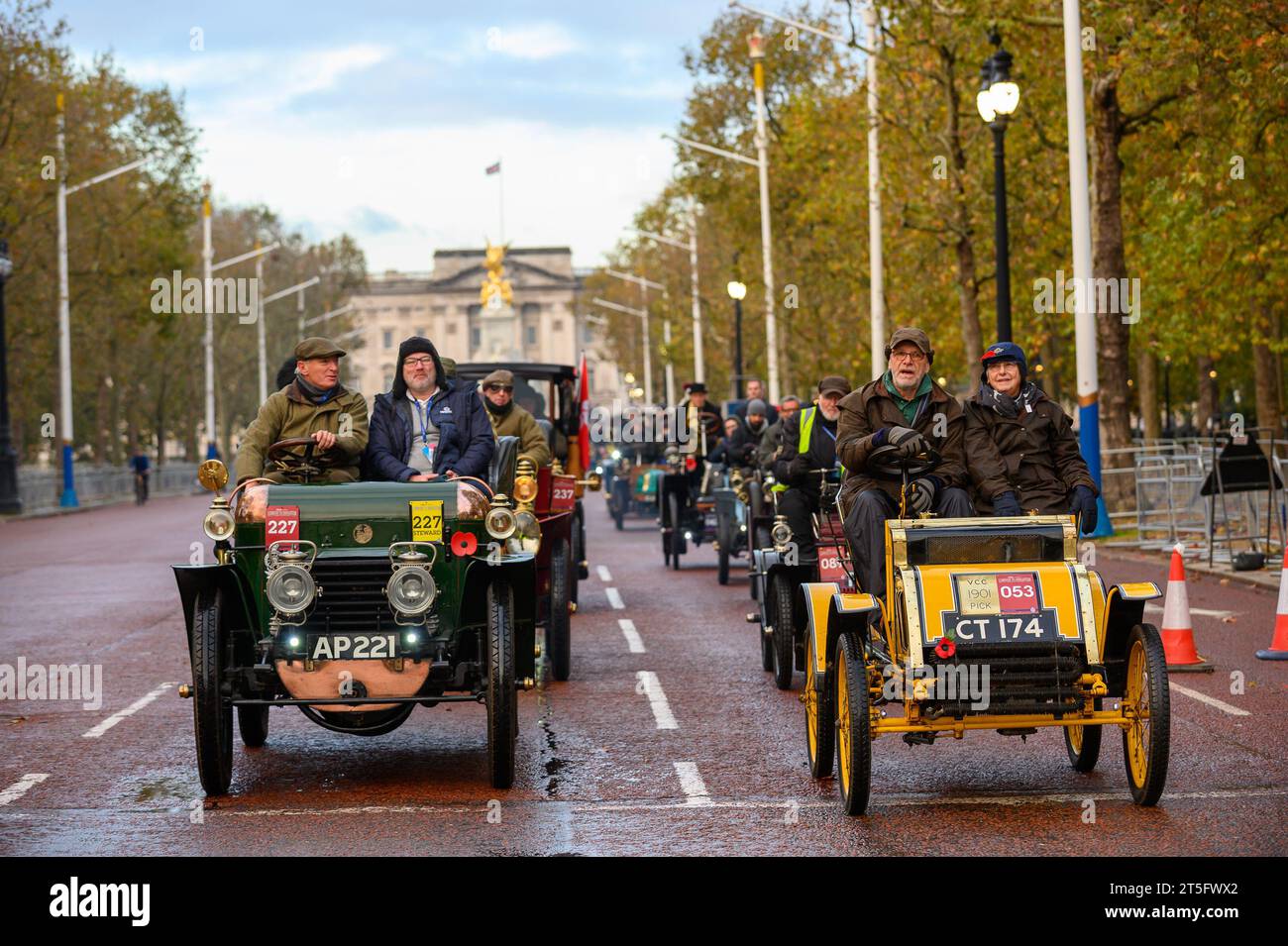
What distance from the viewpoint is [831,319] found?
53.2 meters

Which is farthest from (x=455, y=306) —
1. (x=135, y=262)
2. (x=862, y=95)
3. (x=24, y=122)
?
(x=862, y=95)

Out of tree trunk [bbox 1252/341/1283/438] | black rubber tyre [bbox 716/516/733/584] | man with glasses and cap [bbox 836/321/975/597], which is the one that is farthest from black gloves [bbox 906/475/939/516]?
tree trunk [bbox 1252/341/1283/438]

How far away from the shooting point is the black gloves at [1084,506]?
932cm

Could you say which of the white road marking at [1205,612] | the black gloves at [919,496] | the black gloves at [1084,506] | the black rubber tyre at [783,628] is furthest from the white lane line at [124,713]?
the white road marking at [1205,612]

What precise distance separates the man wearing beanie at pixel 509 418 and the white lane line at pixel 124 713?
304 cm

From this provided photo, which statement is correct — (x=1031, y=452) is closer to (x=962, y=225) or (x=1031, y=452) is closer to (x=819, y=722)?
(x=819, y=722)

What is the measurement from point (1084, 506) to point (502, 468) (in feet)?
11.2

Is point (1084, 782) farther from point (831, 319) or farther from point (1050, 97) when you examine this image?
point (831, 319)

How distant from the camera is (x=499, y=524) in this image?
933 centimetres

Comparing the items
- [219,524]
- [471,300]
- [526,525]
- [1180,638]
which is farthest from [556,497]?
[471,300]

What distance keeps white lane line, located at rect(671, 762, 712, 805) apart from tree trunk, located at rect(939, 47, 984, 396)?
26615mm

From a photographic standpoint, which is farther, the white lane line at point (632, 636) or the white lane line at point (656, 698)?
the white lane line at point (632, 636)

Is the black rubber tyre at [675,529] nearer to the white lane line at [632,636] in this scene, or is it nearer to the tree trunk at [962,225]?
the white lane line at [632,636]

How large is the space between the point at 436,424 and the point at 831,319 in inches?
1685
